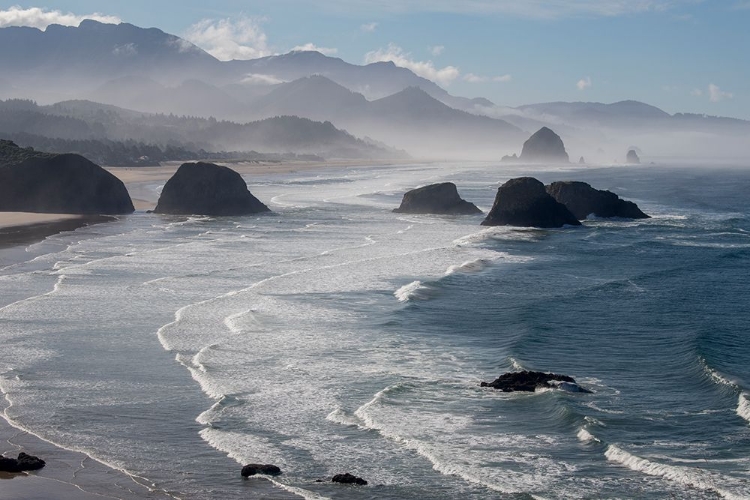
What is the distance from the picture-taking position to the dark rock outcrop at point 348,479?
48.7 ft

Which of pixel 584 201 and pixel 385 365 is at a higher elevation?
pixel 584 201

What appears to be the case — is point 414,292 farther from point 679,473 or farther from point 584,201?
point 584,201

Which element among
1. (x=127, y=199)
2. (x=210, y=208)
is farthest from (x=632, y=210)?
(x=127, y=199)

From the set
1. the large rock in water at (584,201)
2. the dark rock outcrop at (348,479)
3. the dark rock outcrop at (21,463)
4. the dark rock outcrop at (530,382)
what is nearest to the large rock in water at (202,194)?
the large rock in water at (584,201)

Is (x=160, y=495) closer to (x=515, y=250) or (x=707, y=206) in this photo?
(x=515, y=250)

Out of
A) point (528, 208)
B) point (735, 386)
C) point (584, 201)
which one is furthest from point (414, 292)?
point (584, 201)

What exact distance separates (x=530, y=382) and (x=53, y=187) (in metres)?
48.1

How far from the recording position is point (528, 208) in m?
57.0

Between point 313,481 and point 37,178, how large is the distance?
51.9 m

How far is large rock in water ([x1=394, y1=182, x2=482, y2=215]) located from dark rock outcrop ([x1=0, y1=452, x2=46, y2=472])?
52.7 m

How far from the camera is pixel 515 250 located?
4522 centimetres

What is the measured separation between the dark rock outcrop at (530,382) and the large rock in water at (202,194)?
4555 centimetres

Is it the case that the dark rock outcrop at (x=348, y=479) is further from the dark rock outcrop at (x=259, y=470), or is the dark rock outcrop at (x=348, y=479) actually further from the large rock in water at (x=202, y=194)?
the large rock in water at (x=202, y=194)

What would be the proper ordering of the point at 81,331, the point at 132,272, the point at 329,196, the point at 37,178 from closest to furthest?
1. the point at 81,331
2. the point at 132,272
3. the point at 37,178
4. the point at 329,196
